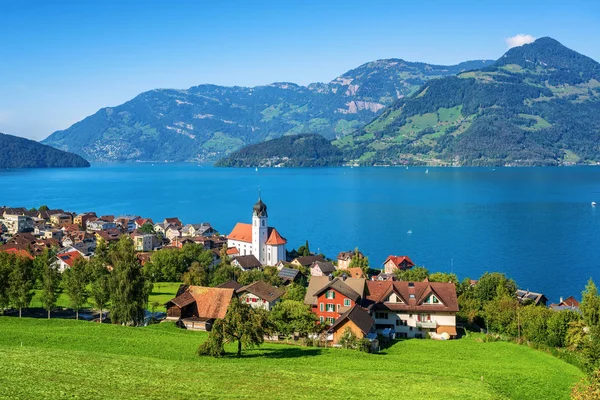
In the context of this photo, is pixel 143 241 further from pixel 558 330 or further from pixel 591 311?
pixel 591 311

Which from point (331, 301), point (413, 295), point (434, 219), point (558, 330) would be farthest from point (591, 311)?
point (434, 219)

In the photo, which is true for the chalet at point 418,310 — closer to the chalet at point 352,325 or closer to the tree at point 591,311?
the chalet at point 352,325

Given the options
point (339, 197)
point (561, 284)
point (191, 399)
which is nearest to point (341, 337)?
point (191, 399)

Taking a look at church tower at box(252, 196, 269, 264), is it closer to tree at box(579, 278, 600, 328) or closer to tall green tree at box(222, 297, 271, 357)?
tree at box(579, 278, 600, 328)

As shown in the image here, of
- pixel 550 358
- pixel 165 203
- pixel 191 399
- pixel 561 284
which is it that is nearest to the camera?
pixel 191 399

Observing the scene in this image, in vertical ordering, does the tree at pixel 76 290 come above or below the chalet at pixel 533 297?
above

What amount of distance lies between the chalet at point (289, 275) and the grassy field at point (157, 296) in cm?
1218

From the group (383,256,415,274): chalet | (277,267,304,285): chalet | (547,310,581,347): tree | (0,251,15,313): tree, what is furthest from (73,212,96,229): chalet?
(547,310,581,347): tree

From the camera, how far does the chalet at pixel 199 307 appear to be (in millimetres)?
40125

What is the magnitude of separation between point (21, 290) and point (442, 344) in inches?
1245

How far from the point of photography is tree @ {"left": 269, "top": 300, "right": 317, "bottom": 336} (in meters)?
36.6

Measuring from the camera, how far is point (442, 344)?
36750mm

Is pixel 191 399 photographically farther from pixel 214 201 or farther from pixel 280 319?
pixel 214 201

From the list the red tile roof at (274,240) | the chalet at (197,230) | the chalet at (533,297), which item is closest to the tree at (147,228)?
the chalet at (197,230)
